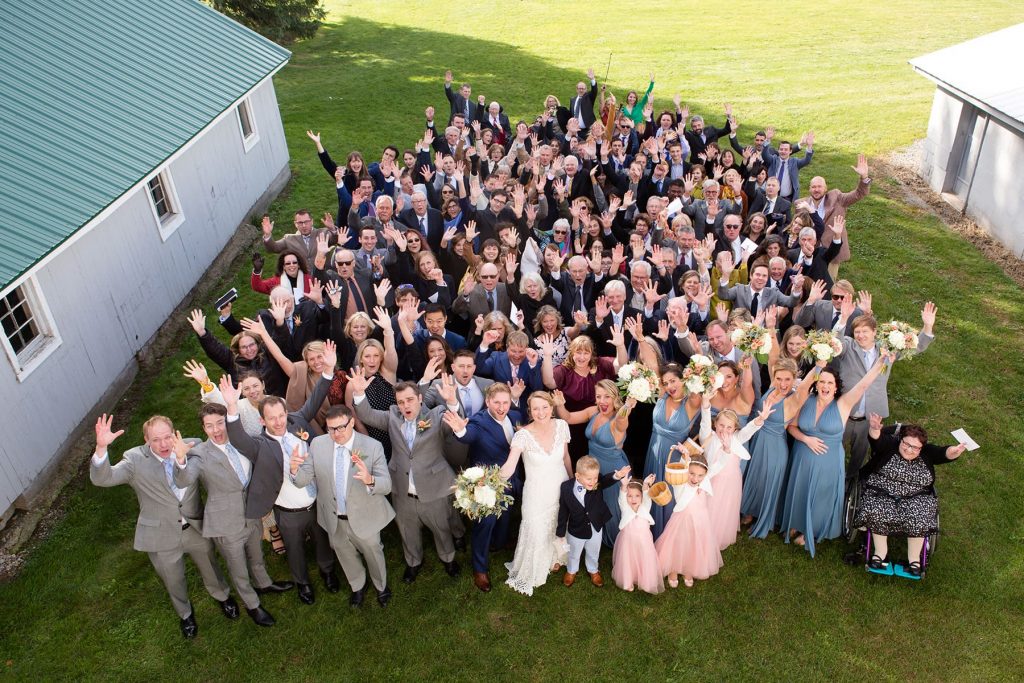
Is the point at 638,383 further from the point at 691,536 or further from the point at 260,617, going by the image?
the point at 260,617

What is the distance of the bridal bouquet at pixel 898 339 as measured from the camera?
23.7 ft

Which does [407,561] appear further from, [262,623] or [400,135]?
[400,135]

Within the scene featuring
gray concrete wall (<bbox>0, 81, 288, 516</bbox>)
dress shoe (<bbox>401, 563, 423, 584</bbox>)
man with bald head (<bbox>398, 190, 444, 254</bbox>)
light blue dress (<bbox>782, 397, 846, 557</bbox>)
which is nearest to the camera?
light blue dress (<bbox>782, 397, 846, 557</bbox>)

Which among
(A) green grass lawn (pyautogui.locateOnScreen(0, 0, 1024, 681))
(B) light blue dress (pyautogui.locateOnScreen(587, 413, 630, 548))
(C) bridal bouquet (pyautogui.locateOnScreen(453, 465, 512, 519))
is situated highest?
(C) bridal bouquet (pyautogui.locateOnScreen(453, 465, 512, 519))

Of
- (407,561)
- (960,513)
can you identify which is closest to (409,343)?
(407,561)

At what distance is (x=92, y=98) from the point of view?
430 inches

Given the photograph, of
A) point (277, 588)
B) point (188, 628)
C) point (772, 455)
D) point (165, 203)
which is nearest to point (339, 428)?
point (277, 588)

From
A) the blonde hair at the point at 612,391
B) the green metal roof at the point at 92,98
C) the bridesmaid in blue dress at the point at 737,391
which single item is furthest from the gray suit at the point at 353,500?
the green metal roof at the point at 92,98

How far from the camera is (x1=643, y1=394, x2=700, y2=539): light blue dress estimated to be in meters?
7.17

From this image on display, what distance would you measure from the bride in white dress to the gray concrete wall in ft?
19.5

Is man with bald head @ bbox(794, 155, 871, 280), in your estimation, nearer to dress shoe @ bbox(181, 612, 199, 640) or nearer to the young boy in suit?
the young boy in suit

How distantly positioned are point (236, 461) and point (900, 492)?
645 cm

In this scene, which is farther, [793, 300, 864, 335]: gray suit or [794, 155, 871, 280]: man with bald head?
[794, 155, 871, 280]: man with bald head

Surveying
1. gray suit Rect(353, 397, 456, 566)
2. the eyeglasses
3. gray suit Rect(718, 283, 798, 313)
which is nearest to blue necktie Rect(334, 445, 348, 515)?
the eyeglasses
